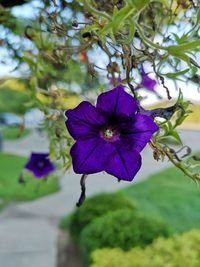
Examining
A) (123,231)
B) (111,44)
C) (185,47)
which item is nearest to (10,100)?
(123,231)

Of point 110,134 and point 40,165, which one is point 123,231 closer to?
point 40,165

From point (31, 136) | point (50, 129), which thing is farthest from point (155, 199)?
point (31, 136)

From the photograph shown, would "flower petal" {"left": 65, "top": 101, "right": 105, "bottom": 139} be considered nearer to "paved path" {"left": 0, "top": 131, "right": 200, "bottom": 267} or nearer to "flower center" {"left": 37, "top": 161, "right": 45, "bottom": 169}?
"flower center" {"left": 37, "top": 161, "right": 45, "bottom": 169}

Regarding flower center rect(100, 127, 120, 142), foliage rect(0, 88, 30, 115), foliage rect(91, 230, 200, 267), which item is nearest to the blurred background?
foliage rect(91, 230, 200, 267)

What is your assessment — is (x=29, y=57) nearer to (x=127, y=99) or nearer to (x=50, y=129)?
(x=50, y=129)

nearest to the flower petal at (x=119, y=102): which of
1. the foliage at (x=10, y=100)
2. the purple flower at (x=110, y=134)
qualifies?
the purple flower at (x=110, y=134)
